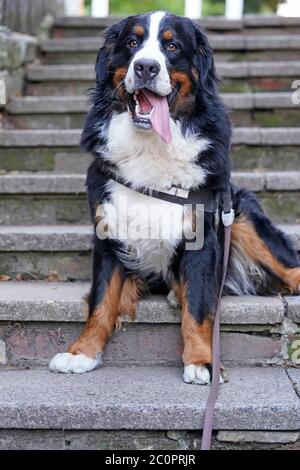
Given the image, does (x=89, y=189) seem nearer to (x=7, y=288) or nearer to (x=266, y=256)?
(x=7, y=288)

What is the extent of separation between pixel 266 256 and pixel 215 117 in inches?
25.8

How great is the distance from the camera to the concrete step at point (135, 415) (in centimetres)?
215

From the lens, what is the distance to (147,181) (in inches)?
104

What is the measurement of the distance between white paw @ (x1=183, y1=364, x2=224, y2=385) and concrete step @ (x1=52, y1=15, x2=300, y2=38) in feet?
13.0

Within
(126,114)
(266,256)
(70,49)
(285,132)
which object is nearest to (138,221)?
(126,114)

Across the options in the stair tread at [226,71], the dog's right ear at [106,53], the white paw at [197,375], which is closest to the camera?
the white paw at [197,375]

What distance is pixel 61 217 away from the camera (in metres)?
3.47

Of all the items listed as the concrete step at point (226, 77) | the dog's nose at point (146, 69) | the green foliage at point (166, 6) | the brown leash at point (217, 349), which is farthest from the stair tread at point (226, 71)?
the green foliage at point (166, 6)

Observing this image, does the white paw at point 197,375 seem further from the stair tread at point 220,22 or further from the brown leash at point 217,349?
the stair tread at point 220,22

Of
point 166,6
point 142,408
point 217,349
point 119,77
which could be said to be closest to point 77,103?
point 119,77

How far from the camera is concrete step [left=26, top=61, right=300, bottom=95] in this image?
4734mm

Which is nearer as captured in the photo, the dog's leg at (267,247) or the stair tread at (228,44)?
the dog's leg at (267,247)

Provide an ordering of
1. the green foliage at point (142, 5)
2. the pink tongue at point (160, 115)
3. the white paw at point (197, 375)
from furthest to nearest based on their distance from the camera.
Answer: the green foliage at point (142, 5), the pink tongue at point (160, 115), the white paw at point (197, 375)
